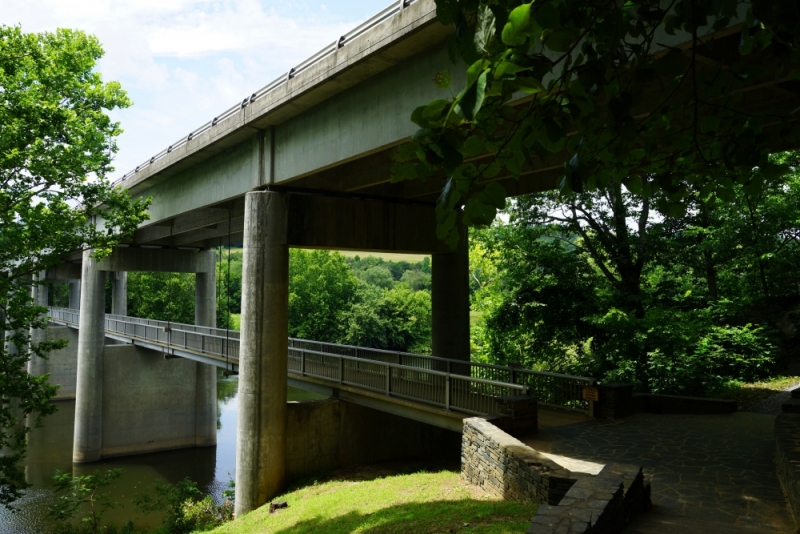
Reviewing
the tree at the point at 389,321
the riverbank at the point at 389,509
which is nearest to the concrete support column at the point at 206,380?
the riverbank at the point at 389,509

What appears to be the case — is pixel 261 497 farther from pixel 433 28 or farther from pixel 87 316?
pixel 87 316

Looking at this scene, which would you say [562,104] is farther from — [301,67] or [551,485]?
[301,67]

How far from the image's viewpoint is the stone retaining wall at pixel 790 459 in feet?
20.9

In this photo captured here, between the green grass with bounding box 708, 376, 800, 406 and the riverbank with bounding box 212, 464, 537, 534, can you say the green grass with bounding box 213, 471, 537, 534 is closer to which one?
the riverbank with bounding box 212, 464, 537, 534

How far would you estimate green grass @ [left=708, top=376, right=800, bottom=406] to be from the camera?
664 inches

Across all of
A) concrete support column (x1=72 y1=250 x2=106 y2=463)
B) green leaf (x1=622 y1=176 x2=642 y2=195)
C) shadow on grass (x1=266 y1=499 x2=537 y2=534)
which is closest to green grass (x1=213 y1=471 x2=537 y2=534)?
shadow on grass (x1=266 y1=499 x2=537 y2=534)

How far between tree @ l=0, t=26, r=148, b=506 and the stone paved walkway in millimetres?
10402

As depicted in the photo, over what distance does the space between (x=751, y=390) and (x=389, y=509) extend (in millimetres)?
13562

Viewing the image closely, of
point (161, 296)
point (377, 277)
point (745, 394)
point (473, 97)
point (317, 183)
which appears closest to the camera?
point (473, 97)

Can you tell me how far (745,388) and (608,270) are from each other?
→ 17.3ft

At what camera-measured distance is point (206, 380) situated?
30.4 m

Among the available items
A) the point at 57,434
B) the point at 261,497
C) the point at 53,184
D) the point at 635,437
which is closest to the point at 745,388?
the point at 635,437

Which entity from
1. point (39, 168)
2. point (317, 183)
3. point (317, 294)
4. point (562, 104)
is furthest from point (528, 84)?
point (317, 294)

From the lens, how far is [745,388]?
1845cm
